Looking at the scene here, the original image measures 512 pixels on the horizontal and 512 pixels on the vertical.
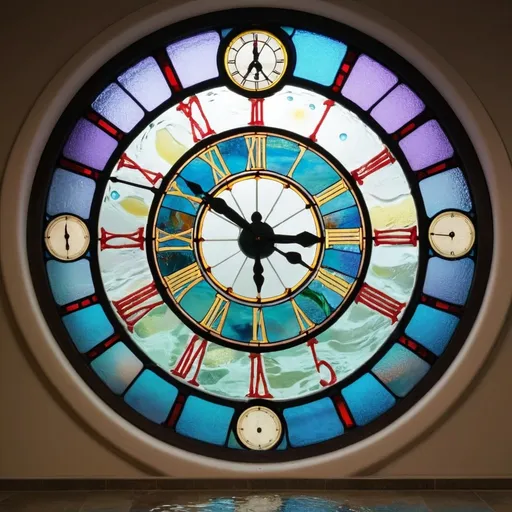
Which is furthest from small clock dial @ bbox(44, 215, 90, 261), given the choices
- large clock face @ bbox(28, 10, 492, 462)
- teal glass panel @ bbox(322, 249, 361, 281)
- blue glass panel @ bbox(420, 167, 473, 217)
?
blue glass panel @ bbox(420, 167, 473, 217)

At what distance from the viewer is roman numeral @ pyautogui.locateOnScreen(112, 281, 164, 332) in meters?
3.10

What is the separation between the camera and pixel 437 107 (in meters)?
3.05

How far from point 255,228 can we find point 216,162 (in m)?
0.30

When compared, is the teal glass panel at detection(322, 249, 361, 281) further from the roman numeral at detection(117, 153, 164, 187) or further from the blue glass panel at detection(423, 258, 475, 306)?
the roman numeral at detection(117, 153, 164, 187)

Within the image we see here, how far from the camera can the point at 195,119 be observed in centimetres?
312

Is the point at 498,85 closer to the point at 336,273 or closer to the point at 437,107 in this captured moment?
the point at 437,107

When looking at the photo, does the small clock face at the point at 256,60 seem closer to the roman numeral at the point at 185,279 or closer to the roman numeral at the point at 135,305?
the roman numeral at the point at 185,279

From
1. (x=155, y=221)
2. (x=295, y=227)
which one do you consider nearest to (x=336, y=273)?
(x=295, y=227)

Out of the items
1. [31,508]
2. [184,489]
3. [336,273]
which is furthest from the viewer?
[336,273]

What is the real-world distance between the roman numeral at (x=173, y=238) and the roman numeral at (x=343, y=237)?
0.53 metres

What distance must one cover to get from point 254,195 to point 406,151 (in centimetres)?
60

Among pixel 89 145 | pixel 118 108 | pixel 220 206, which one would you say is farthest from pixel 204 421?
pixel 118 108

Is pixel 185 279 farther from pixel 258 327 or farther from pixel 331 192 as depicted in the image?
pixel 331 192

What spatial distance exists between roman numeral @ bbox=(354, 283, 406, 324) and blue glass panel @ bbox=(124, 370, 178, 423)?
805mm
